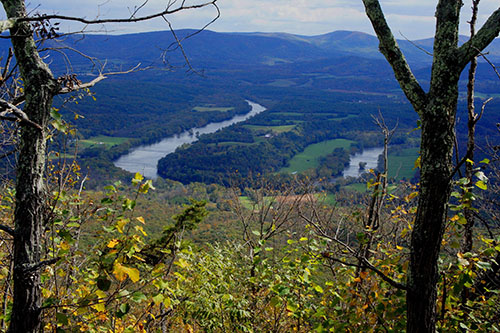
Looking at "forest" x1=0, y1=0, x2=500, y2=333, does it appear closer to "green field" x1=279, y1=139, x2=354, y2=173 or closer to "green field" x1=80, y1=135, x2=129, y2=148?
"green field" x1=279, y1=139, x2=354, y2=173

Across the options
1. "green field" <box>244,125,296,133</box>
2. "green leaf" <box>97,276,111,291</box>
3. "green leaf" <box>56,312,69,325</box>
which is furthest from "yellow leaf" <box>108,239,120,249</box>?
"green field" <box>244,125,296,133</box>

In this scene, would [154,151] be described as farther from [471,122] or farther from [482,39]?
[482,39]

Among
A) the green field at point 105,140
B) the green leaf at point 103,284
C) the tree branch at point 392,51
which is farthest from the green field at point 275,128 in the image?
the green leaf at point 103,284

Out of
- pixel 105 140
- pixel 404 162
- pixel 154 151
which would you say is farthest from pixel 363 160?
pixel 105 140

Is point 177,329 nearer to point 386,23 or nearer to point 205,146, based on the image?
point 386,23

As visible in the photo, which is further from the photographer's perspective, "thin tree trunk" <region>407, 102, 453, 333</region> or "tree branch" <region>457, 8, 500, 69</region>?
"thin tree trunk" <region>407, 102, 453, 333</region>

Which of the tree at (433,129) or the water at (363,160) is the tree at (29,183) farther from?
the water at (363,160)

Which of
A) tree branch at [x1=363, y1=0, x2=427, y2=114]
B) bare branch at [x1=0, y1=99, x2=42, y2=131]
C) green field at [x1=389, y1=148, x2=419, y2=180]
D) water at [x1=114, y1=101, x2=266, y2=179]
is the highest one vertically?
tree branch at [x1=363, y1=0, x2=427, y2=114]
